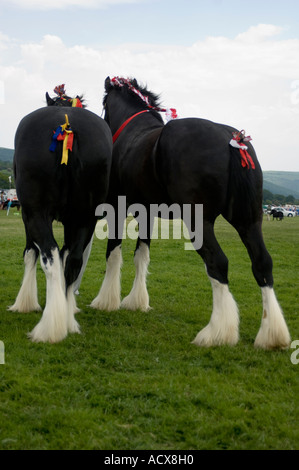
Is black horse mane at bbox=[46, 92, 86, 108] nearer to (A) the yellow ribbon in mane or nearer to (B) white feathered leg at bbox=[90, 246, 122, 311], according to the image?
(A) the yellow ribbon in mane

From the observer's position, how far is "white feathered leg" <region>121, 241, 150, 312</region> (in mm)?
6805

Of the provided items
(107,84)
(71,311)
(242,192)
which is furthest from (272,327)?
(107,84)

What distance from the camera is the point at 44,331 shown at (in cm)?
495

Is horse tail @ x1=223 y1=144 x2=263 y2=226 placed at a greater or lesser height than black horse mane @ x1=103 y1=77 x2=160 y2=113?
lesser

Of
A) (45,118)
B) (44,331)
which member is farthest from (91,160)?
(44,331)

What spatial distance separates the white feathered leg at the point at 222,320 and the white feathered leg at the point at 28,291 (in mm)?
2512

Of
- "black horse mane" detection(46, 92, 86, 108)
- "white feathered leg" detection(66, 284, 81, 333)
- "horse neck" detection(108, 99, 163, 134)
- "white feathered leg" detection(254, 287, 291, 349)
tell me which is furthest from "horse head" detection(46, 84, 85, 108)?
"white feathered leg" detection(254, 287, 291, 349)

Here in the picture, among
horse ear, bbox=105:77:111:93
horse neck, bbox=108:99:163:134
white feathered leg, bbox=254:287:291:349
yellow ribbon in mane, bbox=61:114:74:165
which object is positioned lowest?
white feathered leg, bbox=254:287:291:349

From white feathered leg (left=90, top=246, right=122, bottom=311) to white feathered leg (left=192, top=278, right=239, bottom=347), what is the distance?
2.00m

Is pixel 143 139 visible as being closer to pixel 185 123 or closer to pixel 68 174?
pixel 185 123

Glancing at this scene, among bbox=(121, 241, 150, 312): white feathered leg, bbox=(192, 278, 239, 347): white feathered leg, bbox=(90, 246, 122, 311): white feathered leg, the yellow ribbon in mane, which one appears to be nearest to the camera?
the yellow ribbon in mane

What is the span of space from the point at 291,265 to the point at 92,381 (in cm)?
888
